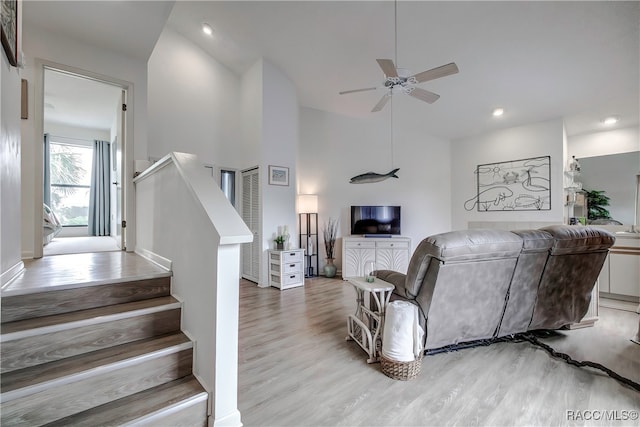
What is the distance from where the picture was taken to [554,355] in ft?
7.29

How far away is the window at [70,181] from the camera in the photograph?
233 inches

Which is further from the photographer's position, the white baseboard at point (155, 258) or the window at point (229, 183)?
the window at point (229, 183)

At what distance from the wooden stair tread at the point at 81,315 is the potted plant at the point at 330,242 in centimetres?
368

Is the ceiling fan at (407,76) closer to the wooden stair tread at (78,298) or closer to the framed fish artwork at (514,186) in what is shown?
the wooden stair tread at (78,298)

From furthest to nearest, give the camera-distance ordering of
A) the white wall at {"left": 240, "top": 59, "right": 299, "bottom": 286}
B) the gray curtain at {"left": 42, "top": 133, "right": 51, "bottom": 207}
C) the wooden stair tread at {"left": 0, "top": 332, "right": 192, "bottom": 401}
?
the gray curtain at {"left": 42, "top": 133, "right": 51, "bottom": 207}
the white wall at {"left": 240, "top": 59, "right": 299, "bottom": 286}
the wooden stair tread at {"left": 0, "top": 332, "right": 192, "bottom": 401}

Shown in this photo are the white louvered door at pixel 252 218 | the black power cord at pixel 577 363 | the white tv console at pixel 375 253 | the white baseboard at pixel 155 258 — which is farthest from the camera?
the white tv console at pixel 375 253

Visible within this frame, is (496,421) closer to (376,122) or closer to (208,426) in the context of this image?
(208,426)

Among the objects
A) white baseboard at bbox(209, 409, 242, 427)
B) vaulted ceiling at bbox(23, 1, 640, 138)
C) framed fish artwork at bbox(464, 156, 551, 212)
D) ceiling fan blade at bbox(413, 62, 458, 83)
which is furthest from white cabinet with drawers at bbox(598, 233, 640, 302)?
white baseboard at bbox(209, 409, 242, 427)

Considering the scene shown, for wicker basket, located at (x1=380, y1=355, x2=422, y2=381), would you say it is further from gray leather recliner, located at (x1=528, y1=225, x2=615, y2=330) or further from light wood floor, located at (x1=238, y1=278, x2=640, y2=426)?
gray leather recliner, located at (x1=528, y1=225, x2=615, y2=330)

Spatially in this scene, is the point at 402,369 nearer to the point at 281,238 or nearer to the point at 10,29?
the point at 281,238

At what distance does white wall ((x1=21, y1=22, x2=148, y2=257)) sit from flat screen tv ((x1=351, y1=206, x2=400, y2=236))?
12.4ft

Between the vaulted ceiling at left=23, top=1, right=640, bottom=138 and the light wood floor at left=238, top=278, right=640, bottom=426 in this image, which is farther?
the vaulted ceiling at left=23, top=1, right=640, bottom=138

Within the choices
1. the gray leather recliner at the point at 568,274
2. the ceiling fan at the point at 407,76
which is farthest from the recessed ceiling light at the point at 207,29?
the gray leather recliner at the point at 568,274

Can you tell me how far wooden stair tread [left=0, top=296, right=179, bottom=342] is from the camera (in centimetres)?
135
